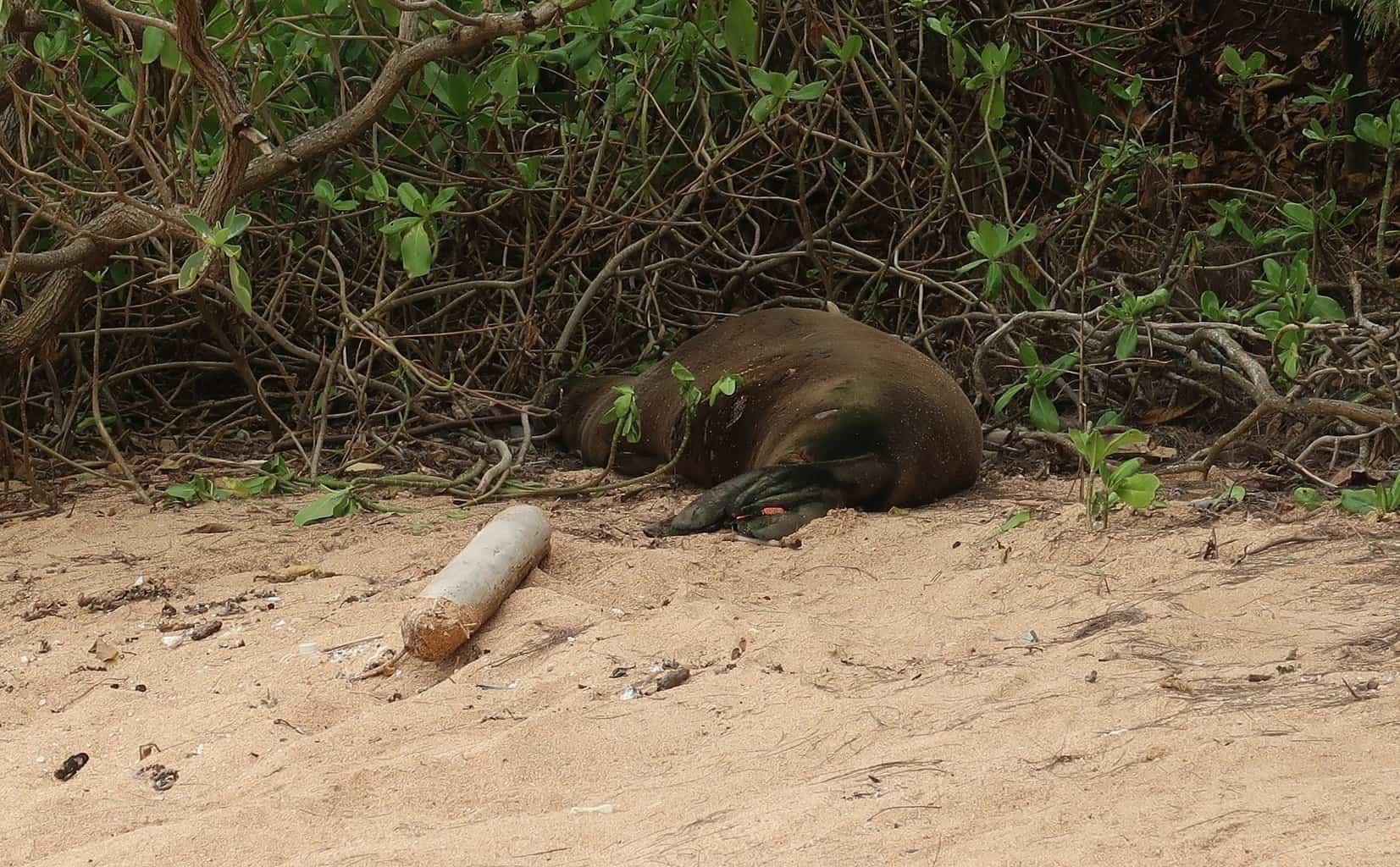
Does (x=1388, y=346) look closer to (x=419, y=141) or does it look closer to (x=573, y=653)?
(x=573, y=653)

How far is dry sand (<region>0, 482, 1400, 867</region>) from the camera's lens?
6.24 ft

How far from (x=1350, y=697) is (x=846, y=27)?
14.0 ft

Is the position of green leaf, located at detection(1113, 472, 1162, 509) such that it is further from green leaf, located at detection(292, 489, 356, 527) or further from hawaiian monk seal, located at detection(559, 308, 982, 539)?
green leaf, located at detection(292, 489, 356, 527)

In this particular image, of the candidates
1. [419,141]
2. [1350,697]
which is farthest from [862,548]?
[419,141]

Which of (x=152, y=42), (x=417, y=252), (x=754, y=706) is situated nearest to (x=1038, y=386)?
(x=417, y=252)

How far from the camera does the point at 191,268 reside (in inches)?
122

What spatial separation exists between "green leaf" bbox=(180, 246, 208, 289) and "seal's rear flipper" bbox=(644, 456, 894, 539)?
1.48m

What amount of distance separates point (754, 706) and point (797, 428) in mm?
2148

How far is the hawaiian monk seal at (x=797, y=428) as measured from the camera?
4.26m

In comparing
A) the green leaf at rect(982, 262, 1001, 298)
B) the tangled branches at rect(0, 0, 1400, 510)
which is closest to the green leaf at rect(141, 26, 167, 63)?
the tangled branches at rect(0, 0, 1400, 510)

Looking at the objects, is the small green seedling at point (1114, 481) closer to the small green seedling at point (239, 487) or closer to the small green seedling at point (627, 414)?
the small green seedling at point (627, 414)

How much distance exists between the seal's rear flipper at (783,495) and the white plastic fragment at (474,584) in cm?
70

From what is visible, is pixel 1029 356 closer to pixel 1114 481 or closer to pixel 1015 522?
pixel 1015 522

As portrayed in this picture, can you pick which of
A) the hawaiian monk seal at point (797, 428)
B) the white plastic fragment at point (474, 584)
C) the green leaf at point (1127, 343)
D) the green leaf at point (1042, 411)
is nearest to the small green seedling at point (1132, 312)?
the green leaf at point (1127, 343)
